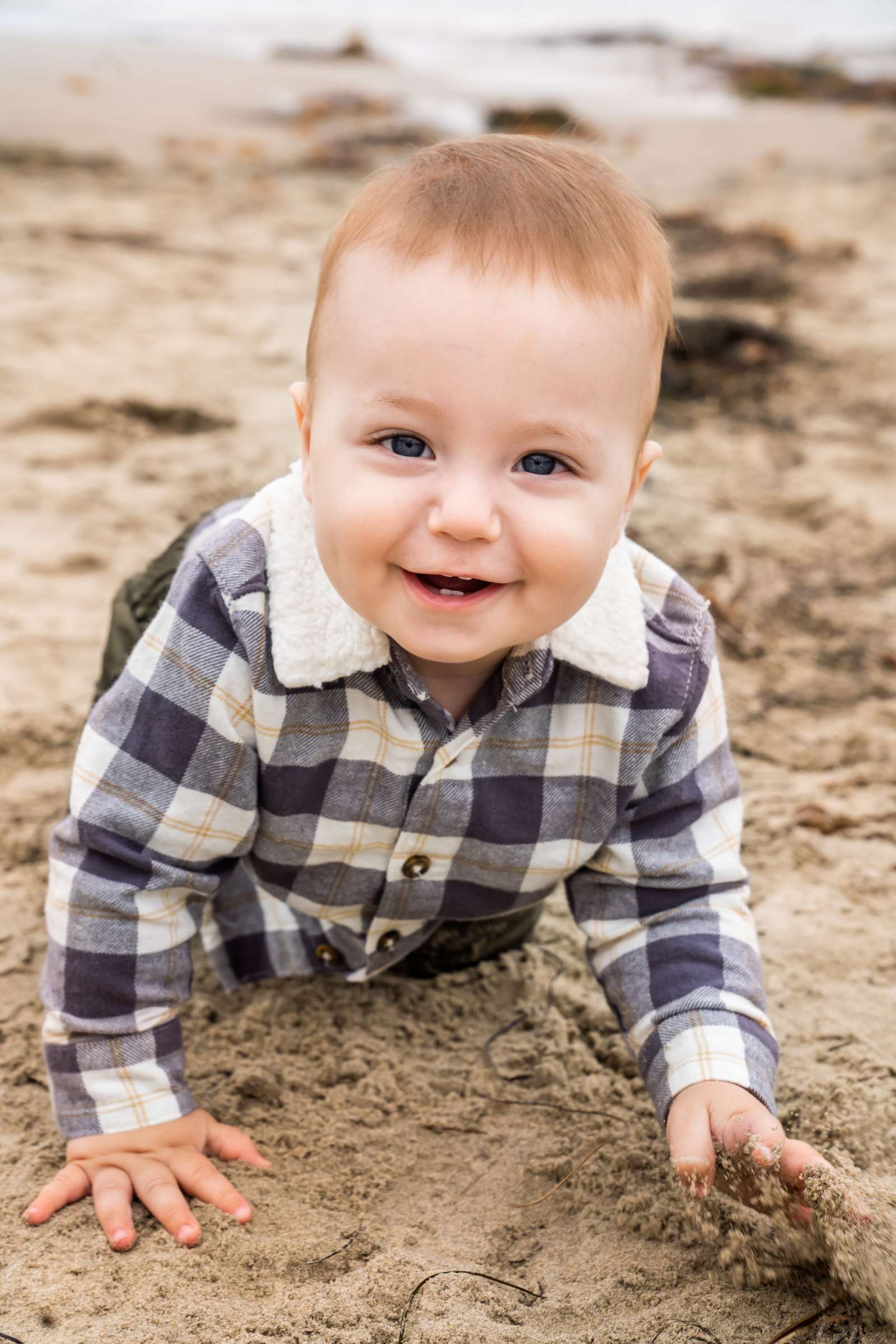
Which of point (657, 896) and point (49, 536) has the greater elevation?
point (657, 896)

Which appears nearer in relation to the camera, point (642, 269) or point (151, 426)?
point (642, 269)

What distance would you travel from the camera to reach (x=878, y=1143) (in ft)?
4.73

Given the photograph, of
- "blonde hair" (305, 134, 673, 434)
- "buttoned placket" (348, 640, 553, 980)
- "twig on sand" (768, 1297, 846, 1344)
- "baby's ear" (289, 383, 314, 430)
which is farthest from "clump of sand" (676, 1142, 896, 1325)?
"baby's ear" (289, 383, 314, 430)

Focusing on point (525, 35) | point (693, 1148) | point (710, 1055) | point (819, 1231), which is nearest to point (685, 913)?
point (710, 1055)

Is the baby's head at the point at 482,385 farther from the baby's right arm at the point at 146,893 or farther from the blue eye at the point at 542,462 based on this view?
the baby's right arm at the point at 146,893

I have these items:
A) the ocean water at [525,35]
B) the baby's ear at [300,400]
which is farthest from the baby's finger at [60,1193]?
the ocean water at [525,35]

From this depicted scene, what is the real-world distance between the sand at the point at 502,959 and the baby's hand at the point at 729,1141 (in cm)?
5

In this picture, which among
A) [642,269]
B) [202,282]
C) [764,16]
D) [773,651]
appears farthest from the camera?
[764,16]

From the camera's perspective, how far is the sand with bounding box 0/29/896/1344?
1271mm

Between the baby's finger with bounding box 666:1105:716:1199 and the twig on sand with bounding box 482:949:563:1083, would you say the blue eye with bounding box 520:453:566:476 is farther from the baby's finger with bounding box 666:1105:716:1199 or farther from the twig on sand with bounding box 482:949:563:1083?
the twig on sand with bounding box 482:949:563:1083

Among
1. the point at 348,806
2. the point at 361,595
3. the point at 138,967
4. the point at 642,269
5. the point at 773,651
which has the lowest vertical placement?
the point at 773,651

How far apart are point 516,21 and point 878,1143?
Answer: 1888cm

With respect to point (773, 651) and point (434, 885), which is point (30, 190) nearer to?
point (773, 651)

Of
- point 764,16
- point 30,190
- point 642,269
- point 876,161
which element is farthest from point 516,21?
point 642,269
